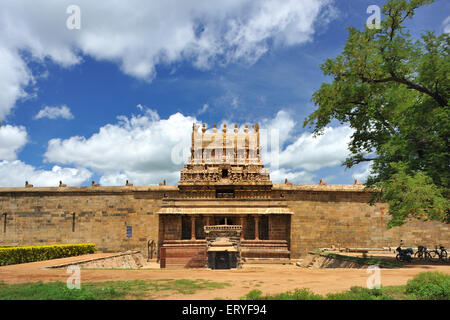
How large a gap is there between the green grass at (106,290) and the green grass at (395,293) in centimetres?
278

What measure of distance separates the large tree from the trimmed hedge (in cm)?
2207

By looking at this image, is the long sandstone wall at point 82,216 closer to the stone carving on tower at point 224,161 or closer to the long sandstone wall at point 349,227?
the stone carving on tower at point 224,161

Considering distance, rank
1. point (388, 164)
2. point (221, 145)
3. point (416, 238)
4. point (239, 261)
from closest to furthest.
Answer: point (388, 164) < point (239, 261) < point (416, 238) < point (221, 145)

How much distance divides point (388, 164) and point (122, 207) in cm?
2719

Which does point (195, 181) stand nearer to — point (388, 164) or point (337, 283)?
point (388, 164)

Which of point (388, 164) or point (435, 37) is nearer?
point (435, 37)

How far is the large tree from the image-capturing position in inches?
707

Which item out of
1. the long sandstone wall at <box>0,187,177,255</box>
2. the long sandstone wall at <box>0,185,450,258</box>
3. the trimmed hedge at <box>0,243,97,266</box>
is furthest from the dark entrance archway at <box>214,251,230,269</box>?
the trimmed hedge at <box>0,243,97,266</box>

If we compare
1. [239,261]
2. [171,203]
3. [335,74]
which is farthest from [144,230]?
[335,74]

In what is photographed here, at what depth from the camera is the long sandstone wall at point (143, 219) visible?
34.6 metres

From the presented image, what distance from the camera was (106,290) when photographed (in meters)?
10.0

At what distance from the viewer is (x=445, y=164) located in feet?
61.9

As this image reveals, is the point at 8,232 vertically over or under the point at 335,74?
under

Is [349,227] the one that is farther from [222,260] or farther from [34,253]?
[34,253]
